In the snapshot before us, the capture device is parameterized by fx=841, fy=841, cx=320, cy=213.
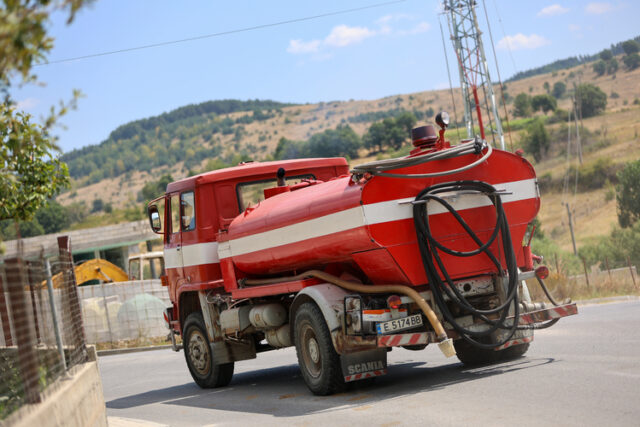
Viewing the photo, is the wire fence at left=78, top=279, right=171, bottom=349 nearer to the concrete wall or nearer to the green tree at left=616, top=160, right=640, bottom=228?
the concrete wall

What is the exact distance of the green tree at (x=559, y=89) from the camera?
143m

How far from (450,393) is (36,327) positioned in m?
4.27

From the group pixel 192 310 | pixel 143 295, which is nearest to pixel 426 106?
pixel 143 295

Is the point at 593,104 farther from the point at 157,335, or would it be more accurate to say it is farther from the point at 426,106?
the point at 157,335

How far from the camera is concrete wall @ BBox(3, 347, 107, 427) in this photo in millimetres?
5676

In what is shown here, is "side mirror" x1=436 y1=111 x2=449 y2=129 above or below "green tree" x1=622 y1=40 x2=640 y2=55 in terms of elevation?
below

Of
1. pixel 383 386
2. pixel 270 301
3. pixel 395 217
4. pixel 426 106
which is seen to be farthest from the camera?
pixel 426 106

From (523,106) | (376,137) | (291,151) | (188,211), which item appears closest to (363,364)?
(188,211)

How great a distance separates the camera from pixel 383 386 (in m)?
10.4

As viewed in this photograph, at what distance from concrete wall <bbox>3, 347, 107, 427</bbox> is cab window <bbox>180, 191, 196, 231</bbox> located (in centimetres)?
448

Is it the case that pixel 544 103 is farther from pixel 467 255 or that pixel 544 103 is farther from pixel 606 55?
pixel 467 255

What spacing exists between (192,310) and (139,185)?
166339 mm

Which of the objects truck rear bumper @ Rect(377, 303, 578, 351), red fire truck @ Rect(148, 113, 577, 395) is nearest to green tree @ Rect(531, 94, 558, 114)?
red fire truck @ Rect(148, 113, 577, 395)

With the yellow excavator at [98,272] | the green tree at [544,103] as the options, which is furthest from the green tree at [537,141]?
the yellow excavator at [98,272]
